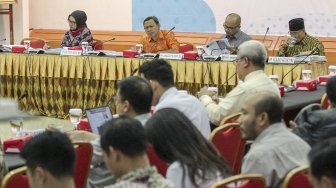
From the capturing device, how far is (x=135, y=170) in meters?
2.41

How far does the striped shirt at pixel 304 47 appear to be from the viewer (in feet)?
24.3

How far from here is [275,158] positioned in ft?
9.80

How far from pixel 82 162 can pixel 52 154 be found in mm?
1117

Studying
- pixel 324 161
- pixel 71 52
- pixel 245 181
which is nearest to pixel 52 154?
pixel 245 181

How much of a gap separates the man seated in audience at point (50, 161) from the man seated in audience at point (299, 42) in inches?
208

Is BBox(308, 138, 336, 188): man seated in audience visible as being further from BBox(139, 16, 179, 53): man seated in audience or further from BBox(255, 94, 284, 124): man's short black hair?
BBox(139, 16, 179, 53): man seated in audience

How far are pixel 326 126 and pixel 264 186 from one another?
985 millimetres

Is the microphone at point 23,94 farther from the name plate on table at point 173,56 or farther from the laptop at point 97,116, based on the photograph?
the laptop at point 97,116

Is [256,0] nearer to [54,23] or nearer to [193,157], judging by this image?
Result: [54,23]

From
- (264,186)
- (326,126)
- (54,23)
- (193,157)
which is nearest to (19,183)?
(193,157)

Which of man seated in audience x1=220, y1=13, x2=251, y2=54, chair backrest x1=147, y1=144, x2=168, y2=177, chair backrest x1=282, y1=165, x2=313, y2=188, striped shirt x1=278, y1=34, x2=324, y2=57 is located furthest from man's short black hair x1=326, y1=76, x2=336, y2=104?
man seated in audience x1=220, y1=13, x2=251, y2=54

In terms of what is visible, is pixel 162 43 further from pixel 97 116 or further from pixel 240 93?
pixel 97 116

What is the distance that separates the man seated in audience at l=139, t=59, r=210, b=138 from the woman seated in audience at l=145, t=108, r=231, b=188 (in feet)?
3.69

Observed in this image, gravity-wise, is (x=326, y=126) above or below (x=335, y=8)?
below
